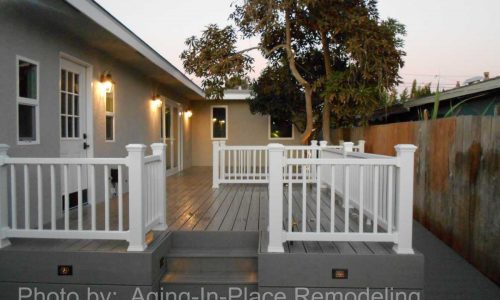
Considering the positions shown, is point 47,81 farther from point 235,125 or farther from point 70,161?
point 235,125

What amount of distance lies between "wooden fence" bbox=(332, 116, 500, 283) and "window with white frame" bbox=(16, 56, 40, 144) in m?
4.29

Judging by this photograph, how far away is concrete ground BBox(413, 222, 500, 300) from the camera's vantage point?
3016 millimetres

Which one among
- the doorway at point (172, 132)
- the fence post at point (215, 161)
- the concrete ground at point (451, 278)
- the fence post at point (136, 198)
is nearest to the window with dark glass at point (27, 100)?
the fence post at point (136, 198)

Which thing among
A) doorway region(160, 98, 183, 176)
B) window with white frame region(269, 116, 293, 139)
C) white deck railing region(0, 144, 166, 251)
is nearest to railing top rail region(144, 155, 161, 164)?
white deck railing region(0, 144, 166, 251)

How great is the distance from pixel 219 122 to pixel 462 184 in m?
9.53

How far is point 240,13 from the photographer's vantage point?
27.2 ft

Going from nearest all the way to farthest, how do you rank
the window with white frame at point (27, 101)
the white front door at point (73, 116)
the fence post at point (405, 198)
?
the fence post at point (405, 198) → the window with white frame at point (27, 101) → the white front door at point (73, 116)

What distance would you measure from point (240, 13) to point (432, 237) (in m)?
5.92

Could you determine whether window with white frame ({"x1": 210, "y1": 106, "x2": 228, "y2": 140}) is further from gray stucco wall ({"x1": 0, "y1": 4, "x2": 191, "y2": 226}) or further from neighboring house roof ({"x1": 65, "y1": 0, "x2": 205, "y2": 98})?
gray stucco wall ({"x1": 0, "y1": 4, "x2": 191, "y2": 226})

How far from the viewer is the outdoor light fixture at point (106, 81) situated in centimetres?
562

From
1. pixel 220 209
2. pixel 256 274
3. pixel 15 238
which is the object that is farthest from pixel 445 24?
pixel 15 238

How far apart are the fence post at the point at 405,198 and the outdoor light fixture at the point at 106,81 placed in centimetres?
428

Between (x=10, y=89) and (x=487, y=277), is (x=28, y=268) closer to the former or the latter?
(x=10, y=89)

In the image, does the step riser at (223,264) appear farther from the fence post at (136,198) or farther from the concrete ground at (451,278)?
the concrete ground at (451,278)
